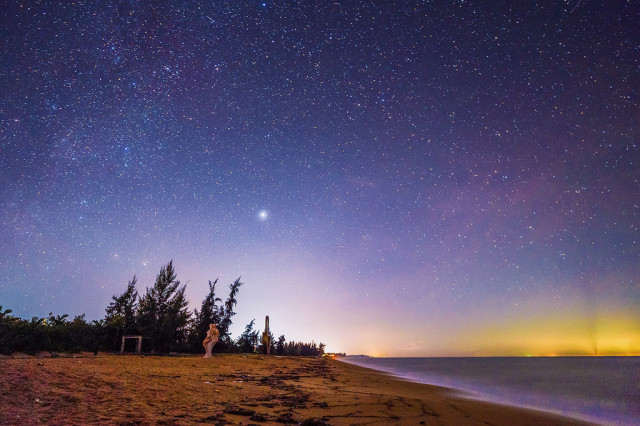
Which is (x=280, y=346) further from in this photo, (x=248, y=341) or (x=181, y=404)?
(x=181, y=404)

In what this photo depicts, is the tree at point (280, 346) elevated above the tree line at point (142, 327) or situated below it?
below

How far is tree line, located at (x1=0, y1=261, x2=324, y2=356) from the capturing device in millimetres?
10938

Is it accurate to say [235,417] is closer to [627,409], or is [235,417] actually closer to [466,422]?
[466,422]

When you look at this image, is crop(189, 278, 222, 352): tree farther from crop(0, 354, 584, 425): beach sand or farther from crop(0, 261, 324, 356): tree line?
crop(0, 354, 584, 425): beach sand

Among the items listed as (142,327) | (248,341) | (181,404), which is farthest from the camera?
(248,341)

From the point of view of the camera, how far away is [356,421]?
4793 mm

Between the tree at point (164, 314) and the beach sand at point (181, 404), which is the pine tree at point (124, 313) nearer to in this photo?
the tree at point (164, 314)

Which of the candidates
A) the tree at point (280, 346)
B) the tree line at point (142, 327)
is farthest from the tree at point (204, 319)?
the tree at point (280, 346)

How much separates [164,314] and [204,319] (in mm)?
4825

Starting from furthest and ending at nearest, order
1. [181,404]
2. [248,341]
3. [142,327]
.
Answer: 1. [248,341]
2. [142,327]
3. [181,404]

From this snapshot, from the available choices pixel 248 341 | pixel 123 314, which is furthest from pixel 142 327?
pixel 248 341

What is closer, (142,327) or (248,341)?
(142,327)

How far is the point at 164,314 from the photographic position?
17.5m

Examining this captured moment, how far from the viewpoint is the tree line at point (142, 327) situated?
10938mm
